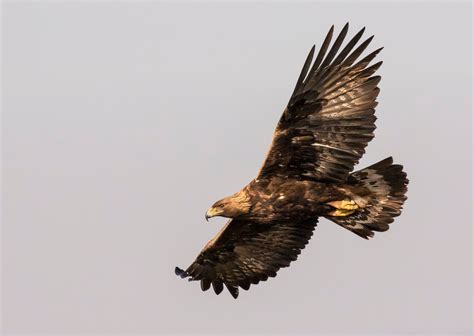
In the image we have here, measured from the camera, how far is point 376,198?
46.4 ft

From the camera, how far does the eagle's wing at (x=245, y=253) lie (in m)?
15.4

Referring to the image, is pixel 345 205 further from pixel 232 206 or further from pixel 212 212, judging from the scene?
pixel 212 212

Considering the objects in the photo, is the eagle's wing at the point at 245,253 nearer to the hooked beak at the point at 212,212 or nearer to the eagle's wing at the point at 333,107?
the hooked beak at the point at 212,212

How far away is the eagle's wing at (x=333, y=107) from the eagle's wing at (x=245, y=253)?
217 cm

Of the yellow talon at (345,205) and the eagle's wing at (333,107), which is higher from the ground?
the eagle's wing at (333,107)

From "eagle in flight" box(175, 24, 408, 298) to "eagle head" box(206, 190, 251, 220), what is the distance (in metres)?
0.01

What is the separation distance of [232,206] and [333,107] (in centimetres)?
201

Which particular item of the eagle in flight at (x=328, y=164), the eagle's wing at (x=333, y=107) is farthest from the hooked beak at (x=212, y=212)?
the eagle's wing at (x=333, y=107)

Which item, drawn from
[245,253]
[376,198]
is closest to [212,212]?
[245,253]

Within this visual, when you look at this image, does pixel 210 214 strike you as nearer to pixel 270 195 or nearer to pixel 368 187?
pixel 270 195

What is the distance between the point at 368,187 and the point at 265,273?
8.80 feet

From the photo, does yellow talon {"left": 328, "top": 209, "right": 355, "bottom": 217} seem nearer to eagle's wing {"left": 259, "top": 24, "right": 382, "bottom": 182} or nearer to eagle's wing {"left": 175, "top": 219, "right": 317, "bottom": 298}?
eagle's wing {"left": 259, "top": 24, "right": 382, "bottom": 182}

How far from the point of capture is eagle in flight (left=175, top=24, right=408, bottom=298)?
13.0m

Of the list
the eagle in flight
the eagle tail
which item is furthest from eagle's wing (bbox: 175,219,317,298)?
the eagle tail
